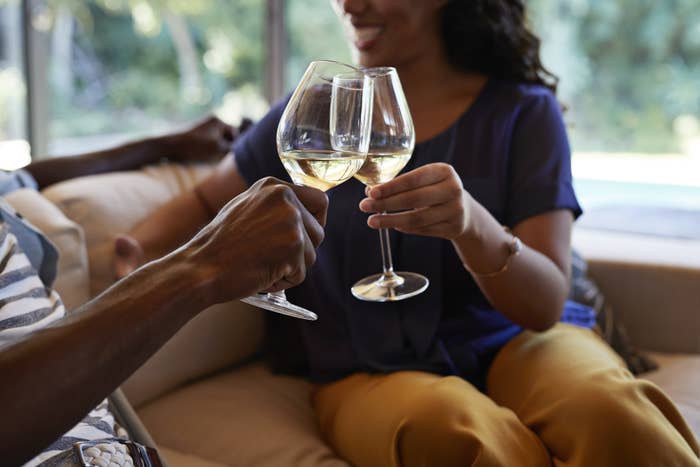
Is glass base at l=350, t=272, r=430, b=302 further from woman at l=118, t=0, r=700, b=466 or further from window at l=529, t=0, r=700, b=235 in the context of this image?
window at l=529, t=0, r=700, b=235

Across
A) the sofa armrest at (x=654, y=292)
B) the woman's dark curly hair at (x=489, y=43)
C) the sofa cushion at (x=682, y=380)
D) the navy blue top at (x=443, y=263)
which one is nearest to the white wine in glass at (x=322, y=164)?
the navy blue top at (x=443, y=263)

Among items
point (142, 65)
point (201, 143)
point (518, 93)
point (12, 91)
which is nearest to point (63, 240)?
point (201, 143)

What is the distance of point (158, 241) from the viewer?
63.1 inches

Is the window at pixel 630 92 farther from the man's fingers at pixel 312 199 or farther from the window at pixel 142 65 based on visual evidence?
the man's fingers at pixel 312 199

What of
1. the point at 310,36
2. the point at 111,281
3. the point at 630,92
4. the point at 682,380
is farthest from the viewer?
the point at 310,36

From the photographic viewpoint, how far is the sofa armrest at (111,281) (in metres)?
1.55

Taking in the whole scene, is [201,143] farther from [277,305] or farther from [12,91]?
[12,91]

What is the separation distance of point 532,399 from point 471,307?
266 millimetres

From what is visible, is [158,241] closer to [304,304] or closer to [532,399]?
[304,304]

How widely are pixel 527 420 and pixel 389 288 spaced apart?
33cm

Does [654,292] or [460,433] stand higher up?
[460,433]

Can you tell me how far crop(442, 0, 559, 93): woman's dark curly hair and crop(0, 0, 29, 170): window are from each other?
1879 mm

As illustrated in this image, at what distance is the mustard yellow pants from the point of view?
3.59ft

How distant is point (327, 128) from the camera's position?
959mm
